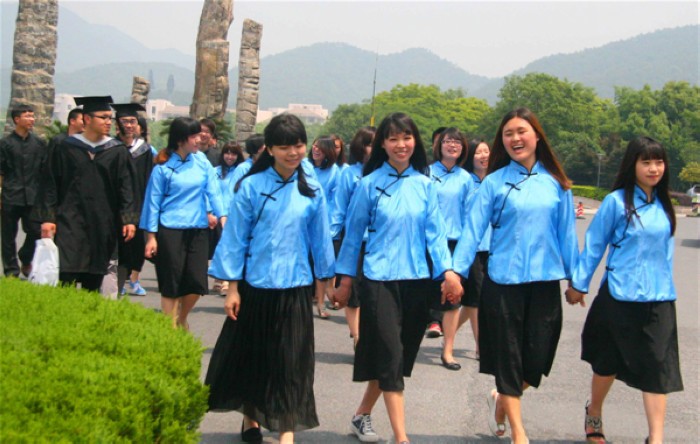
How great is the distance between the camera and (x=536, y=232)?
5.12 metres

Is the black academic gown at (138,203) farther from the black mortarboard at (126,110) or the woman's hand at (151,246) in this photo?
the black mortarboard at (126,110)

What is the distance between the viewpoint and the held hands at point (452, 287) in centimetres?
516

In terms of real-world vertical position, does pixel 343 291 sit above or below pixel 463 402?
above

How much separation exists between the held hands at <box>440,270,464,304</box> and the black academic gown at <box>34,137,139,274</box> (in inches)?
108

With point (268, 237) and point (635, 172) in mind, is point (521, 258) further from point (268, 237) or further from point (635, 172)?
point (268, 237)

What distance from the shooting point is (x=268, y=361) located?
5066mm

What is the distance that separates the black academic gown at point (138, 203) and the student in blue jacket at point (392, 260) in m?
2.34

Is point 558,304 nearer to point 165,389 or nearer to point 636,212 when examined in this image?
point 636,212

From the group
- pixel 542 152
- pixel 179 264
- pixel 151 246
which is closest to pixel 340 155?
pixel 179 264

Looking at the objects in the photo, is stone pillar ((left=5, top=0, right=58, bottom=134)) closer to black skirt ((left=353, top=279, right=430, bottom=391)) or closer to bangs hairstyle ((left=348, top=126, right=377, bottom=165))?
bangs hairstyle ((left=348, top=126, right=377, bottom=165))

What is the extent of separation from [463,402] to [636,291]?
1.79 m

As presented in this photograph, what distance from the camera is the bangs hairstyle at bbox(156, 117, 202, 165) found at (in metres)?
7.56

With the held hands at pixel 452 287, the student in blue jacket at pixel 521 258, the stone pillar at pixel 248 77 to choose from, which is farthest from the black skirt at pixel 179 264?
the stone pillar at pixel 248 77

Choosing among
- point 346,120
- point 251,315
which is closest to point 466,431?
point 251,315
